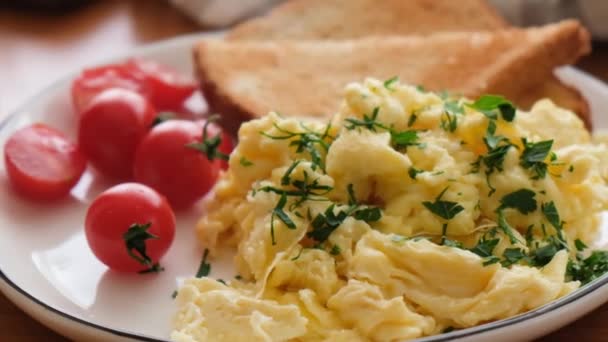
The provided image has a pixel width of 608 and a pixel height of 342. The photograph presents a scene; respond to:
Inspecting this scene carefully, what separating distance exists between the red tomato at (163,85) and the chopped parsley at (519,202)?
1.84m

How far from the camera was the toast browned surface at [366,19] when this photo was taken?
4.42m

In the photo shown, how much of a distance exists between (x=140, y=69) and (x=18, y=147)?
2.64 ft

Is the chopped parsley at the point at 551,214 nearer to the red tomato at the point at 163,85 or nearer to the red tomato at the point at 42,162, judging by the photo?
the red tomato at the point at 42,162

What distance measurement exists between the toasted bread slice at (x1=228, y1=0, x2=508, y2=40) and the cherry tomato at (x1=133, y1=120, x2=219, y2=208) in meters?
1.12

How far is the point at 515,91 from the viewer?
3744mm

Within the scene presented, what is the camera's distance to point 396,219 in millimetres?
2578

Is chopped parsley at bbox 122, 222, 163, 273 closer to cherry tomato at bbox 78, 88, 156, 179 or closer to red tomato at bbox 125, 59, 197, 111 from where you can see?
cherry tomato at bbox 78, 88, 156, 179

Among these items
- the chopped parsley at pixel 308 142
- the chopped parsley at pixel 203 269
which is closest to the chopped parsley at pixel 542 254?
the chopped parsley at pixel 308 142

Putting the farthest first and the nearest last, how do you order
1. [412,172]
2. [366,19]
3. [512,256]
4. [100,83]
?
[366,19], [100,83], [412,172], [512,256]

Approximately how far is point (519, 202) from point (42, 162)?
1.85 m

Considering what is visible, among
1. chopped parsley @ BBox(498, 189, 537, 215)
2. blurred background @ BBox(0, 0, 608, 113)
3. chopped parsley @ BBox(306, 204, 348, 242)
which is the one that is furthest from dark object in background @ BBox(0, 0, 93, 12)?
chopped parsley @ BBox(498, 189, 537, 215)

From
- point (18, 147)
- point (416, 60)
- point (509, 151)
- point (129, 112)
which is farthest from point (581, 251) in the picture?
point (18, 147)

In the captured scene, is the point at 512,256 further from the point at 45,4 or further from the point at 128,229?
the point at 45,4

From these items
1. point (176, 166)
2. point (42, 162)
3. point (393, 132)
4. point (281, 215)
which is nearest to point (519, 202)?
point (393, 132)
